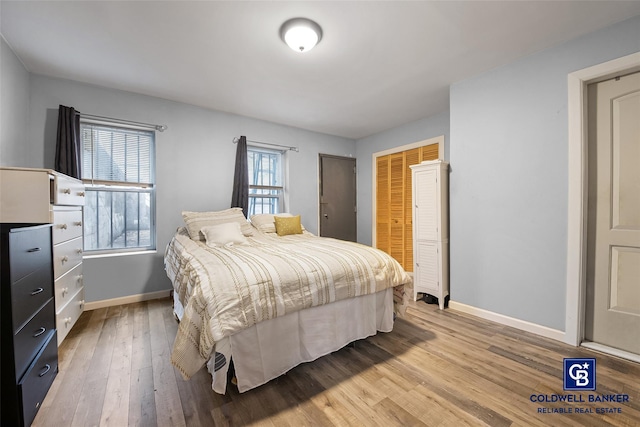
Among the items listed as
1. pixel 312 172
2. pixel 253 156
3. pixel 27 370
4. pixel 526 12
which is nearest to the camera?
pixel 27 370

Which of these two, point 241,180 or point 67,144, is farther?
point 241,180

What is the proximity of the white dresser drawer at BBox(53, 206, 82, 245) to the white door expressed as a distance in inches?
160

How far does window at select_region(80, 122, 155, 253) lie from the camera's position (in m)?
2.85

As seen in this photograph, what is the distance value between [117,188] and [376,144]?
12.7ft

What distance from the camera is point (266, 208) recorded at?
409 cm

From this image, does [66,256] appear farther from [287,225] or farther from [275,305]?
[287,225]

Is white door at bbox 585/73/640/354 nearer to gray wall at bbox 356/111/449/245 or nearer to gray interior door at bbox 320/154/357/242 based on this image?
gray wall at bbox 356/111/449/245

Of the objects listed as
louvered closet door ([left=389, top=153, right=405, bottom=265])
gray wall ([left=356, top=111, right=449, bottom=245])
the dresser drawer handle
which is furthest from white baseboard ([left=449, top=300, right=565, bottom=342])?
the dresser drawer handle

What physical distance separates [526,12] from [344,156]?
3.23 m

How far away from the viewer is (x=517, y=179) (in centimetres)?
231

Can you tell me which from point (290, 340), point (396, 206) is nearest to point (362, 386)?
point (290, 340)

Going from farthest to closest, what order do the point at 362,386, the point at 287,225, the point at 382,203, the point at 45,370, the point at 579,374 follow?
the point at 382,203, the point at 287,225, the point at 579,374, the point at 362,386, the point at 45,370

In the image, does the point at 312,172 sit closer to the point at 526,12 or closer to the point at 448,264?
the point at 448,264

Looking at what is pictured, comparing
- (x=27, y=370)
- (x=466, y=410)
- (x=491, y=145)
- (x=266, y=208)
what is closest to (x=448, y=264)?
(x=491, y=145)
